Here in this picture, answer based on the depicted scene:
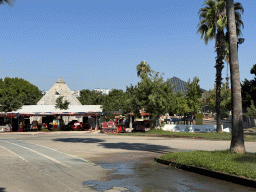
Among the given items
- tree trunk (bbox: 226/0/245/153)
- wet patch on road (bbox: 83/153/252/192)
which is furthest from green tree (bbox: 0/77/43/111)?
wet patch on road (bbox: 83/153/252/192)

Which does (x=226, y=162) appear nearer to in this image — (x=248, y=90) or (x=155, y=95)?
(x=155, y=95)

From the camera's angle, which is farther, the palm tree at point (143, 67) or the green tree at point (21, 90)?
the green tree at point (21, 90)

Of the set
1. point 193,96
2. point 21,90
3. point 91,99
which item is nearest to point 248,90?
point 193,96

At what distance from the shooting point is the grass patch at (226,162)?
8984 millimetres

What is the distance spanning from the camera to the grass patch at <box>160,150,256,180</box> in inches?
354

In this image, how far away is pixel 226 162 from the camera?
1022cm

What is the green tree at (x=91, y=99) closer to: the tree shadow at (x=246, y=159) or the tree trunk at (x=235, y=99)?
the tree trunk at (x=235, y=99)

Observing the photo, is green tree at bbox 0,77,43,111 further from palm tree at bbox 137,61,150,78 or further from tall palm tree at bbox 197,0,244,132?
tall palm tree at bbox 197,0,244,132

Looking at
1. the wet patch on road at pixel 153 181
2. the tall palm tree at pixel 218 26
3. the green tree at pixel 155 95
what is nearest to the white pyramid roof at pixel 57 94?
the green tree at pixel 155 95

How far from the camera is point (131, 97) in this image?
122 ft

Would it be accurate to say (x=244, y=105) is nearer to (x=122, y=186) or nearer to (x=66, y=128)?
(x=66, y=128)

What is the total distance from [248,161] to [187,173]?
2.01m

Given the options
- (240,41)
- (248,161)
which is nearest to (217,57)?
(240,41)

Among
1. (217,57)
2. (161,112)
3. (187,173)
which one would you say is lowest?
(187,173)
